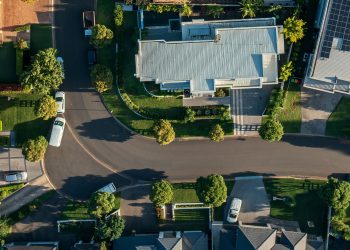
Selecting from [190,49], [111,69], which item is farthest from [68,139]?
[190,49]

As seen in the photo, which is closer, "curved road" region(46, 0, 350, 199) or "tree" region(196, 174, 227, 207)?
"tree" region(196, 174, 227, 207)

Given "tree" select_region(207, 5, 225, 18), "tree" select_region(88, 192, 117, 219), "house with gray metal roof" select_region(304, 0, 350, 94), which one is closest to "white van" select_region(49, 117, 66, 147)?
"tree" select_region(88, 192, 117, 219)

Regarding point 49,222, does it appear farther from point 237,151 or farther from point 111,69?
point 237,151

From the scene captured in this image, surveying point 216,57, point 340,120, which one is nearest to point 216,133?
point 216,57

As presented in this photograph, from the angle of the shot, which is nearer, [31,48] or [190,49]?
[190,49]

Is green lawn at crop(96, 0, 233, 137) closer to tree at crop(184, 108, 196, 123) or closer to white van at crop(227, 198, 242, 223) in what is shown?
tree at crop(184, 108, 196, 123)

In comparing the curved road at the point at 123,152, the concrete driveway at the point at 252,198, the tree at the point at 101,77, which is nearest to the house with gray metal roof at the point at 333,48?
the curved road at the point at 123,152

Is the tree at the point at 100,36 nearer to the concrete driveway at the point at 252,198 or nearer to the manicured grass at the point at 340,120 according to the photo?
the concrete driveway at the point at 252,198
